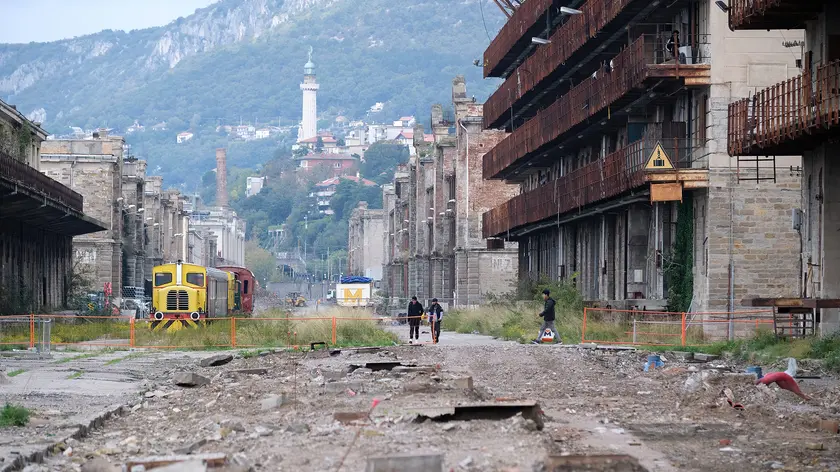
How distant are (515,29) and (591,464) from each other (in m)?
49.4

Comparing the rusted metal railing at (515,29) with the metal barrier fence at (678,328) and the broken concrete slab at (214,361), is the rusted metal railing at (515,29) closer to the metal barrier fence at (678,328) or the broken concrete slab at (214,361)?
the metal barrier fence at (678,328)

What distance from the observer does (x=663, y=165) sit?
123ft

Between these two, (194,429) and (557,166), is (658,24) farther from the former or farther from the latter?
(194,429)

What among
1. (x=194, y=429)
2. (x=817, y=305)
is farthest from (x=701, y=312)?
(x=194, y=429)

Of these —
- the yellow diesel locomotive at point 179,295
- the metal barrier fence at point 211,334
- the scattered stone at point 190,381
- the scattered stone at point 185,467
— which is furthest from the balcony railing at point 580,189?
the scattered stone at point 185,467

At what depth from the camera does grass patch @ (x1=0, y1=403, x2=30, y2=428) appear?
16947mm

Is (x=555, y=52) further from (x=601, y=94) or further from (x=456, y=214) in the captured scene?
(x=456, y=214)

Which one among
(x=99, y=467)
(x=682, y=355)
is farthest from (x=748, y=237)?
(x=99, y=467)

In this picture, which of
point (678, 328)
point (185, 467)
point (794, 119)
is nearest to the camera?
point (185, 467)

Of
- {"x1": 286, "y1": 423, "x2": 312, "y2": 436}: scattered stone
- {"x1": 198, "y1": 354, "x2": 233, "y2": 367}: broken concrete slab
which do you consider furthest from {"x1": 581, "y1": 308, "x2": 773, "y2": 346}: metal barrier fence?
{"x1": 286, "y1": 423, "x2": 312, "y2": 436}: scattered stone

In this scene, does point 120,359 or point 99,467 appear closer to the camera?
point 99,467

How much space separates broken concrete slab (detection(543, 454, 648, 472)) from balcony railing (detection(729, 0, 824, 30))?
16538 mm

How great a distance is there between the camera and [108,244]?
85.8 m

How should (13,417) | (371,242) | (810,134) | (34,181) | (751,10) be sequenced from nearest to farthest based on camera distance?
(13,417) < (810,134) < (751,10) < (34,181) < (371,242)
